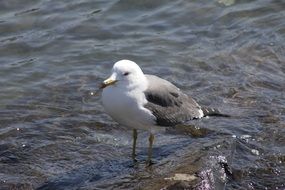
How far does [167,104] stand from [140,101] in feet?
1.71

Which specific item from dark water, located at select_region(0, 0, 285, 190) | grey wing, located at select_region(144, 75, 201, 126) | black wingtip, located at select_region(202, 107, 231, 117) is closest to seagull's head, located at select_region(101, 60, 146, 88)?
grey wing, located at select_region(144, 75, 201, 126)

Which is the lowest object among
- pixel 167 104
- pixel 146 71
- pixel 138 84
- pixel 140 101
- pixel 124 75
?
pixel 146 71

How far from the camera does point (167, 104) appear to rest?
22.4ft

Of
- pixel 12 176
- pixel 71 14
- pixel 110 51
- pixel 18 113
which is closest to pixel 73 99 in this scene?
pixel 18 113

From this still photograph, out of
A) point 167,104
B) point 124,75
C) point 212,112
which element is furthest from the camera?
point 212,112

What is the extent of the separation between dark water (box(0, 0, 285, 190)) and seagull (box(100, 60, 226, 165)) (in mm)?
340

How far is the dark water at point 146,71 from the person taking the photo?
6.32 meters

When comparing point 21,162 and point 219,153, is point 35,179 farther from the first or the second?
point 219,153

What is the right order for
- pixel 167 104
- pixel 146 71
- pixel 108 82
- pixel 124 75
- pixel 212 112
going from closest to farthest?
pixel 108 82 → pixel 124 75 → pixel 167 104 → pixel 212 112 → pixel 146 71

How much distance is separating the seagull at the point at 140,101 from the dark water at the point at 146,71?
1.12 ft

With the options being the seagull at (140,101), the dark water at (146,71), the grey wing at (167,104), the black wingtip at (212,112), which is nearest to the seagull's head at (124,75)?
the seagull at (140,101)

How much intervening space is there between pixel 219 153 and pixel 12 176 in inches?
80.0

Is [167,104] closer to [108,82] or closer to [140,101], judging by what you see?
[140,101]

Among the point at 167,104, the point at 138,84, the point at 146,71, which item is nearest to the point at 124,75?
the point at 138,84
